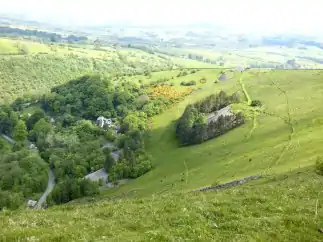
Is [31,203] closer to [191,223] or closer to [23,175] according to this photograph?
[23,175]

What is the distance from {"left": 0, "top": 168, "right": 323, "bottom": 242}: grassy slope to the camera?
22422mm

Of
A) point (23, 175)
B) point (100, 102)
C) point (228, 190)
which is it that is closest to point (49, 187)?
point (23, 175)

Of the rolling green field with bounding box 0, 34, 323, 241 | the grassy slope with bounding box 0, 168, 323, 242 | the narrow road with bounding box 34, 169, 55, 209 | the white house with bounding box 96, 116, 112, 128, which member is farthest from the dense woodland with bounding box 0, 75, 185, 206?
the grassy slope with bounding box 0, 168, 323, 242

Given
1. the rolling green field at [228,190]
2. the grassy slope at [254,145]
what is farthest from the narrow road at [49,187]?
the grassy slope at [254,145]

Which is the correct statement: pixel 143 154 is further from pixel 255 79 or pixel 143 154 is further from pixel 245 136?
pixel 255 79

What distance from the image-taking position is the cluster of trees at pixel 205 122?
113 m

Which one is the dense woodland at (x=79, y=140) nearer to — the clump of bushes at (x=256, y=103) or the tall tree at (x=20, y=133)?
the tall tree at (x=20, y=133)

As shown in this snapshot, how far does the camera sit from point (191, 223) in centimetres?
2564

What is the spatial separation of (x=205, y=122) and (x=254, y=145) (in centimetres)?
3401

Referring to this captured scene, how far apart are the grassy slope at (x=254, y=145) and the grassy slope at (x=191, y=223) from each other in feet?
98.8

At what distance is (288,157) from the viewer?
68938mm

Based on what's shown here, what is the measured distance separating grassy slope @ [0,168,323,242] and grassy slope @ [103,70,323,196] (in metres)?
30.1

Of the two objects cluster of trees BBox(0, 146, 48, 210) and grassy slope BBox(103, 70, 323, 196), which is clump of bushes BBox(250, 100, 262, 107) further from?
cluster of trees BBox(0, 146, 48, 210)

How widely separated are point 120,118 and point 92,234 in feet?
482
